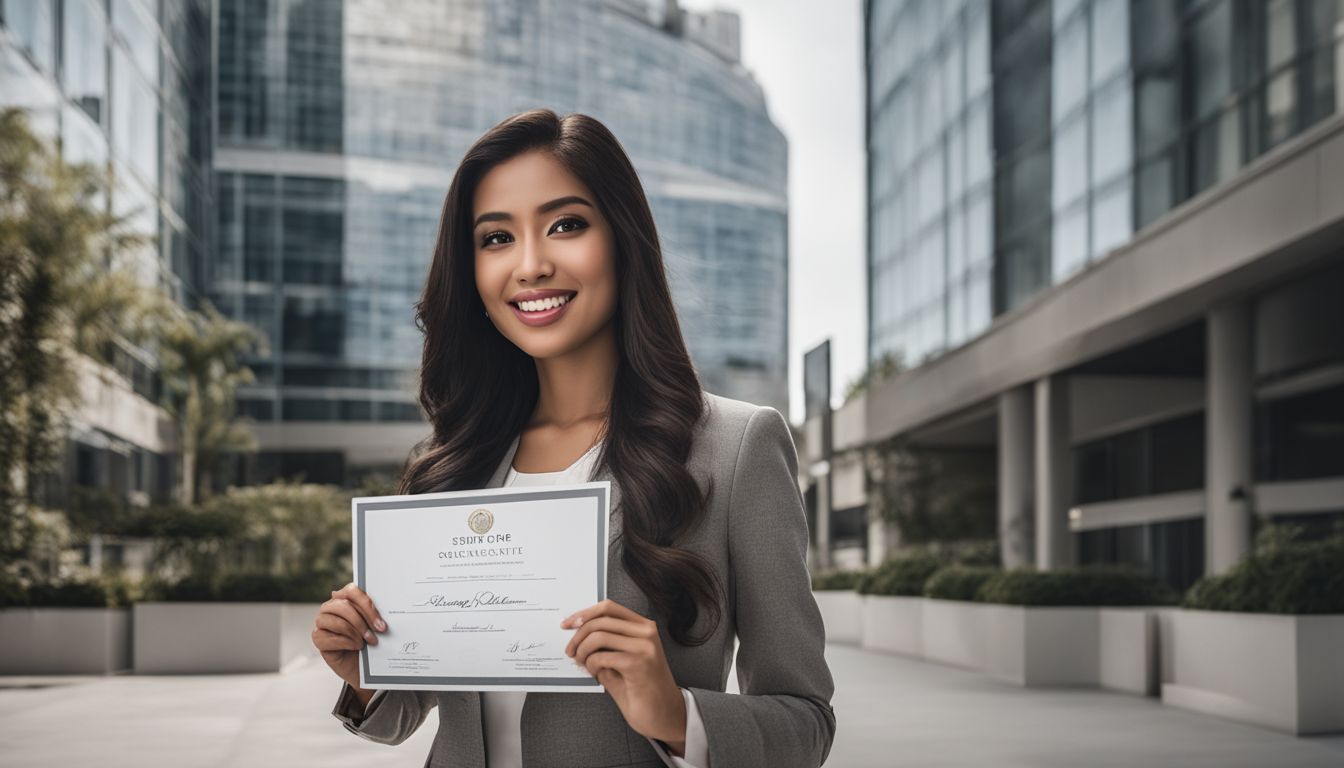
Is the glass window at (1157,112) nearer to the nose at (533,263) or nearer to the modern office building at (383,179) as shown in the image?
the nose at (533,263)

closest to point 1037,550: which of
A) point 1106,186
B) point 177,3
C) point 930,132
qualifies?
point 1106,186

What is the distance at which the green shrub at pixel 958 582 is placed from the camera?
58.6 ft

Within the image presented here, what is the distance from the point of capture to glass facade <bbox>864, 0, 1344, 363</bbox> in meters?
18.8

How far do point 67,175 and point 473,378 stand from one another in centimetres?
2296

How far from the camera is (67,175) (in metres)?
23.1

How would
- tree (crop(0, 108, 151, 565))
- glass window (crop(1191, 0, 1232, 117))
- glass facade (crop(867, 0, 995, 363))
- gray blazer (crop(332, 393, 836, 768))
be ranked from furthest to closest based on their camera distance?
glass facade (crop(867, 0, 995, 363)) < glass window (crop(1191, 0, 1232, 117)) < tree (crop(0, 108, 151, 565)) < gray blazer (crop(332, 393, 836, 768))

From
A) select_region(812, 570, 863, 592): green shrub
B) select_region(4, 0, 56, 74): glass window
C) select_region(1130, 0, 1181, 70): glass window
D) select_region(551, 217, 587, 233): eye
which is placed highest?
select_region(4, 0, 56, 74): glass window

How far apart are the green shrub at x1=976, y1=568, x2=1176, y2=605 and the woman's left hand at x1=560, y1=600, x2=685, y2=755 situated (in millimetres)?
14260

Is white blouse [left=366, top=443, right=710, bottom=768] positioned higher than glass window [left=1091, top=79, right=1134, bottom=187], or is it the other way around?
glass window [left=1091, top=79, right=1134, bottom=187]

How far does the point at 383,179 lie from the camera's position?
5697 cm

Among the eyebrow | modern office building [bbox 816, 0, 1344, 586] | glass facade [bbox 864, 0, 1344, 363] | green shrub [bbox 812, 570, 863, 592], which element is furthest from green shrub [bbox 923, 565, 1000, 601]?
the eyebrow

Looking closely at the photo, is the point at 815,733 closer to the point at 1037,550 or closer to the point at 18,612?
the point at 18,612

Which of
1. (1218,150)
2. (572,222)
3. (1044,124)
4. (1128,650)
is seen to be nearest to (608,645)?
(572,222)
